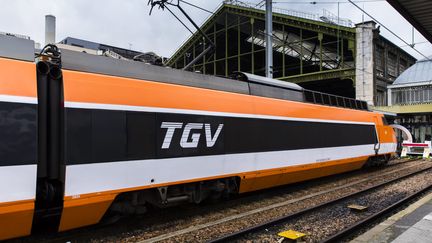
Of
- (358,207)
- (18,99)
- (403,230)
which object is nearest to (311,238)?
(403,230)

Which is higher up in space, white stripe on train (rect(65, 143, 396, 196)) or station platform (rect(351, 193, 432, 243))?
white stripe on train (rect(65, 143, 396, 196))

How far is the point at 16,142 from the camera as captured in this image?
4801 mm

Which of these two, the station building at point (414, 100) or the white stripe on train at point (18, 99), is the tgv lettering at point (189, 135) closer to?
the white stripe on train at point (18, 99)

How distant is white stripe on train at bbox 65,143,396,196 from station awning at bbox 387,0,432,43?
13.3ft

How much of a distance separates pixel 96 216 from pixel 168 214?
229cm

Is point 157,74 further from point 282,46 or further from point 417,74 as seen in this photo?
point 417,74

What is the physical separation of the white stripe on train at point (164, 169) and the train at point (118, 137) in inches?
0.7

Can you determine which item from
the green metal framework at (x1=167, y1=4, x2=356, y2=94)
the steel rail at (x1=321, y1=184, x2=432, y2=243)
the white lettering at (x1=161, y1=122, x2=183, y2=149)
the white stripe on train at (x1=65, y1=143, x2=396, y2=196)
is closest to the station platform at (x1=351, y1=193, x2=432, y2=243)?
the steel rail at (x1=321, y1=184, x2=432, y2=243)

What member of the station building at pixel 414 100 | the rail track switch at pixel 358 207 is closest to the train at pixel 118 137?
the rail track switch at pixel 358 207

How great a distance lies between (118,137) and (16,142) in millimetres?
1502

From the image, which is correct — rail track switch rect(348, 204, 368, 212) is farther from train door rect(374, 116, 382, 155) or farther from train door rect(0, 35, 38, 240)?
train door rect(374, 116, 382, 155)

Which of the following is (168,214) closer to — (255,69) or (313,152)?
(313,152)

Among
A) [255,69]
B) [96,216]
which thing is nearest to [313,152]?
[96,216]

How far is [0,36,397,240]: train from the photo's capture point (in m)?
4.91
